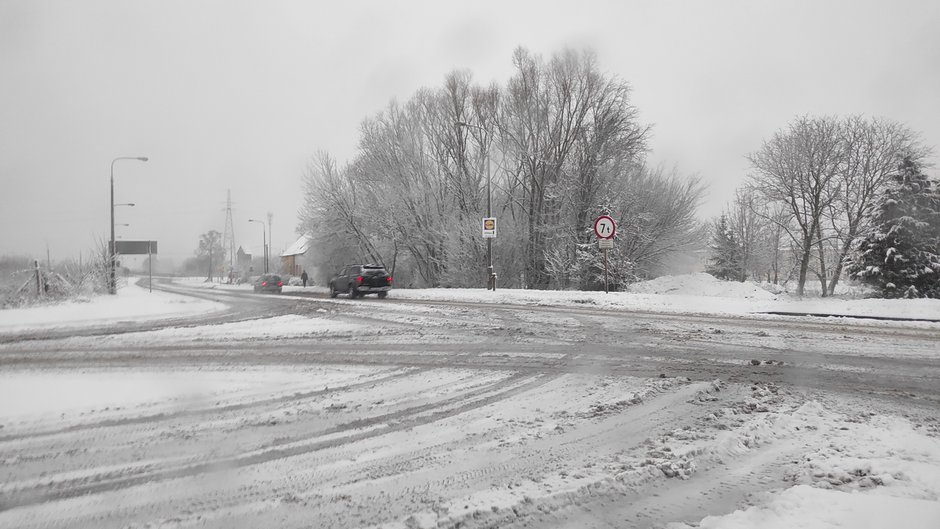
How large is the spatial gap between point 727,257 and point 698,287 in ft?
114

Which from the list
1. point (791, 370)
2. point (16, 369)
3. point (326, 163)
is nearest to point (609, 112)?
point (326, 163)

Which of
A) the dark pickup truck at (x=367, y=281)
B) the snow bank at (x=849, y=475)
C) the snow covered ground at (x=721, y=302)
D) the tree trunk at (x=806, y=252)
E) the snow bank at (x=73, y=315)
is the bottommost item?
the snow bank at (x=73, y=315)

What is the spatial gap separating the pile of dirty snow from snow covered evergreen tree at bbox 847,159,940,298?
198 inches

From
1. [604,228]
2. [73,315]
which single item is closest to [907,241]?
[604,228]

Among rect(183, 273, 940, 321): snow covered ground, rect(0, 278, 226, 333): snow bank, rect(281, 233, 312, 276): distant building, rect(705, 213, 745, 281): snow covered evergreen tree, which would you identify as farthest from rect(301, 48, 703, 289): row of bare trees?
rect(281, 233, 312, 276): distant building

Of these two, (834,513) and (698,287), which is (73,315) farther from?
(698,287)

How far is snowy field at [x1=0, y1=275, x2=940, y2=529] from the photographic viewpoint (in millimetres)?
2658

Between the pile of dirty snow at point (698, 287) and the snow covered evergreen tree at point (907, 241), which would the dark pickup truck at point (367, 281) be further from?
the snow covered evergreen tree at point (907, 241)

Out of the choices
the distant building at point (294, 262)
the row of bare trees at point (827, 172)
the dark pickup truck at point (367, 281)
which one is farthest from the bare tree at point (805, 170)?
the distant building at point (294, 262)

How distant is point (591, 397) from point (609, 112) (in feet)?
82.6

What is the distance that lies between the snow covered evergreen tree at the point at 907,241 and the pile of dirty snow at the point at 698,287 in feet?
16.5

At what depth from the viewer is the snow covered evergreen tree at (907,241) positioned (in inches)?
871

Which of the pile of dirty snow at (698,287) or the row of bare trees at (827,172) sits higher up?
the row of bare trees at (827,172)

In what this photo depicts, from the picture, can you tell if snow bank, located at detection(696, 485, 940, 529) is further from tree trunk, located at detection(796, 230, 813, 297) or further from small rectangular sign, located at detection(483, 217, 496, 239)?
tree trunk, located at detection(796, 230, 813, 297)
